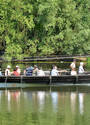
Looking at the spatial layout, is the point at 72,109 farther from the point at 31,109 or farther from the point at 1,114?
the point at 1,114

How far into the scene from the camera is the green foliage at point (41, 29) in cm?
5409

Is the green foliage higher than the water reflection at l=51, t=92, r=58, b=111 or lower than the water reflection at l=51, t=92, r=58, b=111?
higher

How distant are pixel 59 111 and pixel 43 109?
104 cm

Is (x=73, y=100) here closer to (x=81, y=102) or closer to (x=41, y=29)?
(x=81, y=102)

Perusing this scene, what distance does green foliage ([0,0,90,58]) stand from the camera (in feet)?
177

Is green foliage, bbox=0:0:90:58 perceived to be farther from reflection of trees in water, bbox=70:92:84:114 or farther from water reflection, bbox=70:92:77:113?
reflection of trees in water, bbox=70:92:84:114

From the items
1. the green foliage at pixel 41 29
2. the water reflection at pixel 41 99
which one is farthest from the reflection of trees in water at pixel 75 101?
the green foliage at pixel 41 29

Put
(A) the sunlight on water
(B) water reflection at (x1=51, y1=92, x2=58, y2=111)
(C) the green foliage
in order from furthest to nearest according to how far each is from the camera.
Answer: (C) the green foliage
(B) water reflection at (x1=51, y1=92, x2=58, y2=111)
(A) the sunlight on water

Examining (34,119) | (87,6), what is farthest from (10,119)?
(87,6)

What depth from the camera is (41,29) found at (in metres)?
56.7

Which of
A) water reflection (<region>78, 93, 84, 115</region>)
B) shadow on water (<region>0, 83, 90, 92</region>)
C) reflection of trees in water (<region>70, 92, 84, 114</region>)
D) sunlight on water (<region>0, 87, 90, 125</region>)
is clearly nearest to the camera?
sunlight on water (<region>0, 87, 90, 125</region>)

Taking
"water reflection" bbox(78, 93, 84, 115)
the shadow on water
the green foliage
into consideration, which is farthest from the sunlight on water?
the green foliage

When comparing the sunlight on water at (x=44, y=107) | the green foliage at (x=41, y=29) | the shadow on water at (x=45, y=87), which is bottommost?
the sunlight on water at (x=44, y=107)

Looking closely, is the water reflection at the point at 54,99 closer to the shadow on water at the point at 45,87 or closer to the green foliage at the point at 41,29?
the shadow on water at the point at 45,87
